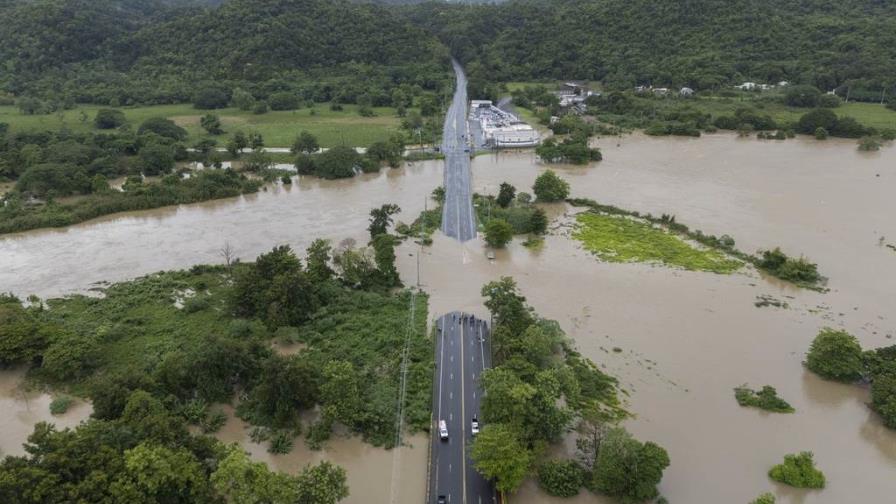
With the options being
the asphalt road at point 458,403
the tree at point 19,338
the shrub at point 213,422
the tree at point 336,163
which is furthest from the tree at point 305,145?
the shrub at point 213,422

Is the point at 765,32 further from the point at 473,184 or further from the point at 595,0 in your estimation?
the point at 473,184

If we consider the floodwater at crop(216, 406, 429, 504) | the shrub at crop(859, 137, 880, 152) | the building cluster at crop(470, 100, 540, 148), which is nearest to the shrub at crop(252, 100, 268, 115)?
the building cluster at crop(470, 100, 540, 148)

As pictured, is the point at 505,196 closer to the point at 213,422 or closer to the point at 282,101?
the point at 213,422

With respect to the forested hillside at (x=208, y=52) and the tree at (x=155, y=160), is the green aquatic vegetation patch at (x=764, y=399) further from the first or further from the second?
the forested hillside at (x=208, y=52)

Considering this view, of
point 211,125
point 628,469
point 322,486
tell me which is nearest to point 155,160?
point 211,125

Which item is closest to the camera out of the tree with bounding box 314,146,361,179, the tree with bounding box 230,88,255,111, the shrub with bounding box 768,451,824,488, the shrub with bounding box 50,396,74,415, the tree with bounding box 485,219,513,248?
the shrub with bounding box 768,451,824,488

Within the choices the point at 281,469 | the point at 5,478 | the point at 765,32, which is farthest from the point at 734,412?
the point at 765,32

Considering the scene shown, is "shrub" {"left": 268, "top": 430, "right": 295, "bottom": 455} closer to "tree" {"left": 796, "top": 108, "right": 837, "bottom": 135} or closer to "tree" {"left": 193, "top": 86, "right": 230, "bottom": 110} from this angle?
"tree" {"left": 193, "top": 86, "right": 230, "bottom": 110}
